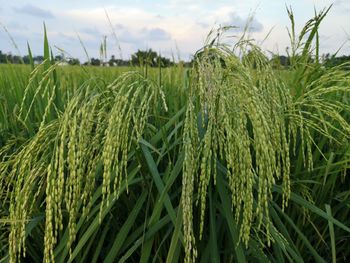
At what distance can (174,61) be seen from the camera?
3465 millimetres

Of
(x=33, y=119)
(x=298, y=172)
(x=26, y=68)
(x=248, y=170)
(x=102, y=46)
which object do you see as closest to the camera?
(x=248, y=170)

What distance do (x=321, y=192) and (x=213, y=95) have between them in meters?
0.92

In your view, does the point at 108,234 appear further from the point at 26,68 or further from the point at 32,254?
the point at 26,68

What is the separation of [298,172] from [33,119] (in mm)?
1244

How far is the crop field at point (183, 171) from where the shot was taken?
1095 millimetres

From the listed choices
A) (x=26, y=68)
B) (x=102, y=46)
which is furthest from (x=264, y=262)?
(x=26, y=68)

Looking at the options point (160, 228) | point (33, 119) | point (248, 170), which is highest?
point (248, 170)

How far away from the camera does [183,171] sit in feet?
3.46

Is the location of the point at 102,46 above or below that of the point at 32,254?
above

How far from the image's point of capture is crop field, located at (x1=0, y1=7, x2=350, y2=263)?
109 centimetres

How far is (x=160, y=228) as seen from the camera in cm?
150

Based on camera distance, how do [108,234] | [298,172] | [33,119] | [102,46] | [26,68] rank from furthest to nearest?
[26,68] → [102,46] → [33,119] → [298,172] → [108,234]

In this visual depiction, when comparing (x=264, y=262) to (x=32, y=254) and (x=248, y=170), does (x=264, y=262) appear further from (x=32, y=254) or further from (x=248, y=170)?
(x=32, y=254)

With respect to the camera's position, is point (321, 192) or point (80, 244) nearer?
point (80, 244)
